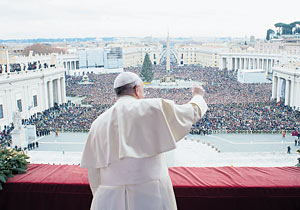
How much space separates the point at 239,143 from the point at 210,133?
2280 millimetres

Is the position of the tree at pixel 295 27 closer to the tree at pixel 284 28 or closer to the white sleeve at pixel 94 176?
the tree at pixel 284 28

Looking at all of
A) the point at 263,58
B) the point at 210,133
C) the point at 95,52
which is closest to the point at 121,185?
the point at 210,133

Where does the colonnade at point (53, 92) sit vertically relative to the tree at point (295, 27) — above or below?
below

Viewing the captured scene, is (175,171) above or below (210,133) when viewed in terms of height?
above

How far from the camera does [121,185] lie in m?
2.12

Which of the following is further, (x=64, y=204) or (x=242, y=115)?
(x=242, y=115)

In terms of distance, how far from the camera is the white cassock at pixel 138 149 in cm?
207

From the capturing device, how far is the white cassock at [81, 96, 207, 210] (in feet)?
6.80

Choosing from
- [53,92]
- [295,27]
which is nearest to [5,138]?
[53,92]

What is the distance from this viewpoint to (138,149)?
2049 millimetres

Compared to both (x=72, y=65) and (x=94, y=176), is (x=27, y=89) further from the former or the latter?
(x=72, y=65)

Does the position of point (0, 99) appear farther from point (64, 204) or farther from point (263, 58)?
point (263, 58)

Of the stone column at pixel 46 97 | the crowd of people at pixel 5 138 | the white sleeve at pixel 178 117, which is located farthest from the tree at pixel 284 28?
the white sleeve at pixel 178 117

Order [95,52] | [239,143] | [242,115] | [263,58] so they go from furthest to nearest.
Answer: [95,52], [263,58], [242,115], [239,143]
